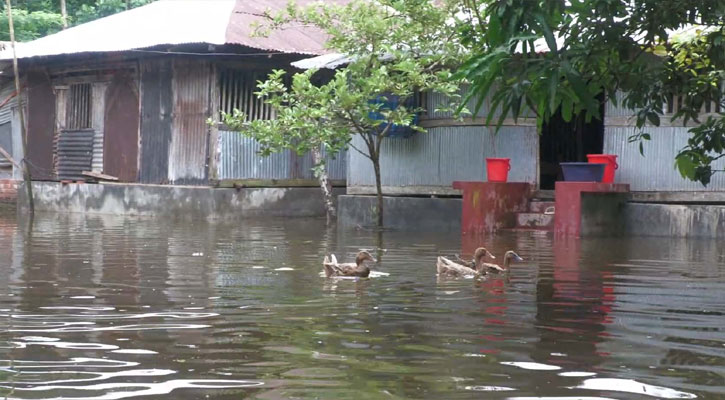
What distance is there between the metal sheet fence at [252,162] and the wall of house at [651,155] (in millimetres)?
7883

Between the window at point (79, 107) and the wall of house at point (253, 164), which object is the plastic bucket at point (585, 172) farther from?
the window at point (79, 107)

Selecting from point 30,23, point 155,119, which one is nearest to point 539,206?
point 155,119

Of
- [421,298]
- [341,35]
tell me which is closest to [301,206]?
[341,35]

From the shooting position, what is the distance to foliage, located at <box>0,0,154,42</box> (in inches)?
1357

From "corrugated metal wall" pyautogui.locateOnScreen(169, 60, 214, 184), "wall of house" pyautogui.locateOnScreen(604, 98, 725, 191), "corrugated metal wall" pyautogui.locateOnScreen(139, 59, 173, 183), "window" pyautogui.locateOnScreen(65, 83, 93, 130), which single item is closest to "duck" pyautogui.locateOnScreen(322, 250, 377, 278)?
"wall of house" pyautogui.locateOnScreen(604, 98, 725, 191)

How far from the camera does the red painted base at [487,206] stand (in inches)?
660

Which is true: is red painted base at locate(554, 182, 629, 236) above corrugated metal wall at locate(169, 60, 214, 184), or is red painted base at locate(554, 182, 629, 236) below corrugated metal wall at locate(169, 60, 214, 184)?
below

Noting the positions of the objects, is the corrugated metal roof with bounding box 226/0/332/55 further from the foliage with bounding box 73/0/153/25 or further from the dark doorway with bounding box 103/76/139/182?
the foliage with bounding box 73/0/153/25

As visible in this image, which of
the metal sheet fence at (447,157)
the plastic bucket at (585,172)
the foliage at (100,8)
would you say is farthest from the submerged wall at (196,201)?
the foliage at (100,8)

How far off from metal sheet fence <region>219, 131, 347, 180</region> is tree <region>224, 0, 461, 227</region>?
13.6 ft

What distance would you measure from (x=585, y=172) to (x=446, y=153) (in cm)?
328

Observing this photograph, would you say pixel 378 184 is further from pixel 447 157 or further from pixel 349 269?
pixel 349 269

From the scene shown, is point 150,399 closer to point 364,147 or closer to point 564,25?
point 564,25

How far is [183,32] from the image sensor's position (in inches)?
854
